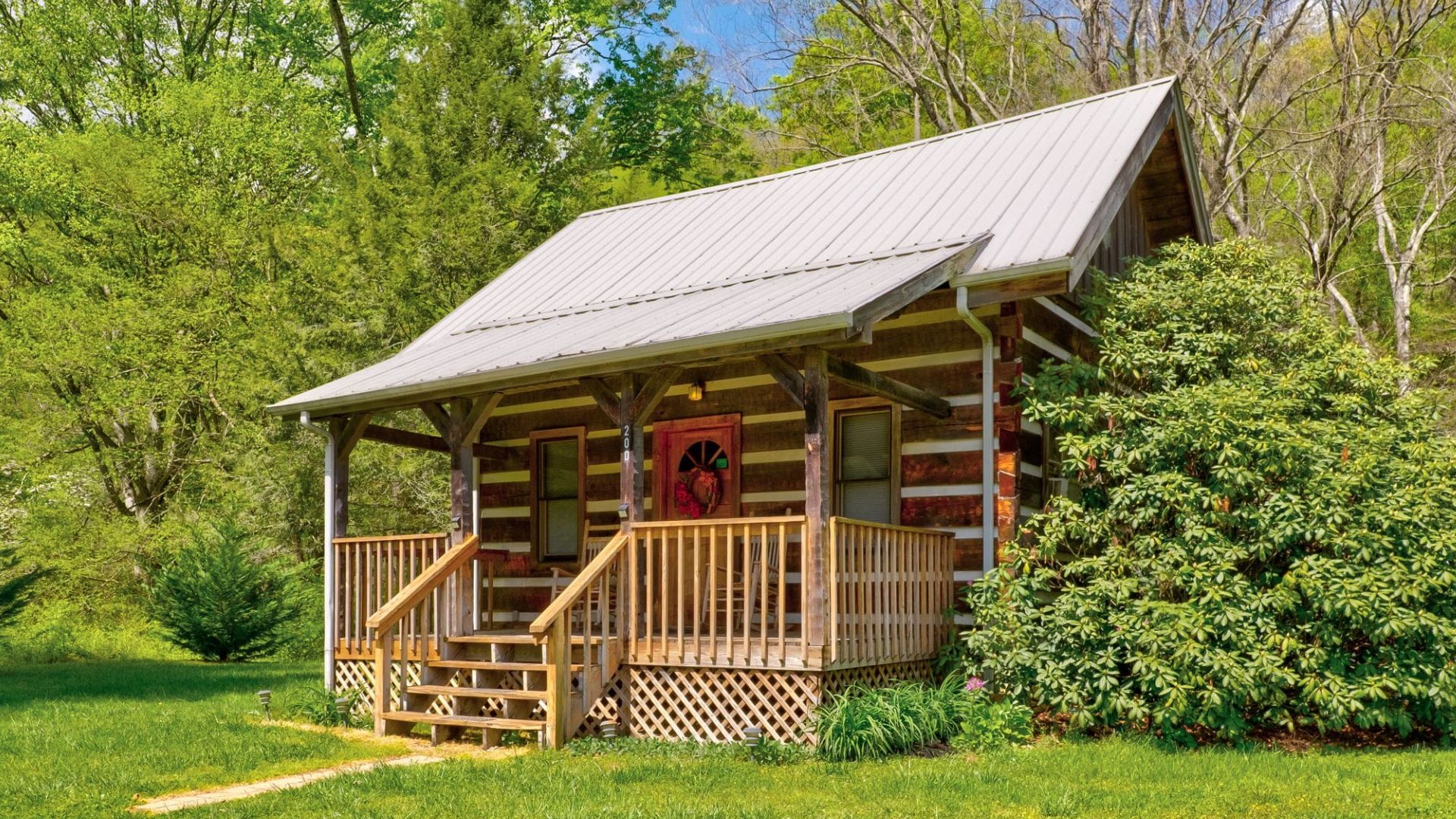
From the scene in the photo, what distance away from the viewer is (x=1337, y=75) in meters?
Answer: 23.0

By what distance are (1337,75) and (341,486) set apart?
1853cm

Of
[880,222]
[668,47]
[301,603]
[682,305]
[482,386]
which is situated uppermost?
[668,47]

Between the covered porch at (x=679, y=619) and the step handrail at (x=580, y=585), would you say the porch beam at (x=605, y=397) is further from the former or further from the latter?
the step handrail at (x=580, y=585)

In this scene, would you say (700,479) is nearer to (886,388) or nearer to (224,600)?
(886,388)

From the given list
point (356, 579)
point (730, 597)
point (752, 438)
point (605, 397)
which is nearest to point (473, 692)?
point (730, 597)

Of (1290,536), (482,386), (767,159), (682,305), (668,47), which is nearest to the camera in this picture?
(1290,536)

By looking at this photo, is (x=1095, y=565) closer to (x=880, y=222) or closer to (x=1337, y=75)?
(x=880, y=222)

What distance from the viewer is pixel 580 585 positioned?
10141mm

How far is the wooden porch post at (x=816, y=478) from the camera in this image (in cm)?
955

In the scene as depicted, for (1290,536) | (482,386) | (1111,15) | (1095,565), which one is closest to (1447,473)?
(1290,536)

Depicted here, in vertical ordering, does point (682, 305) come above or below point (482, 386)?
above

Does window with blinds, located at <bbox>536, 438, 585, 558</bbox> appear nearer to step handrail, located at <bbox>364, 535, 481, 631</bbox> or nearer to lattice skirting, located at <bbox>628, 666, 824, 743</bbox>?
step handrail, located at <bbox>364, 535, 481, 631</bbox>

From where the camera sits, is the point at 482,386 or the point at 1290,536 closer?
the point at 1290,536

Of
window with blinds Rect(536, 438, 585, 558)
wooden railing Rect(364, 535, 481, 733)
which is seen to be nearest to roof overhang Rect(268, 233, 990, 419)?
wooden railing Rect(364, 535, 481, 733)
